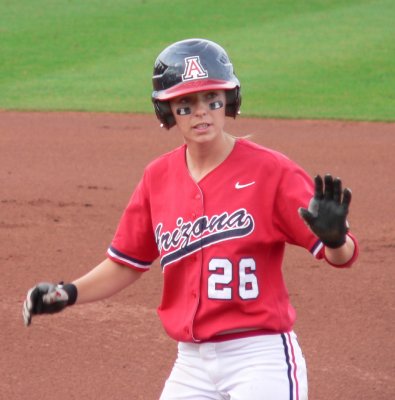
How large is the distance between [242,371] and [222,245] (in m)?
0.42

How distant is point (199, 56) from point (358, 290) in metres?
3.61

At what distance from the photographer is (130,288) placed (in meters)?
7.10

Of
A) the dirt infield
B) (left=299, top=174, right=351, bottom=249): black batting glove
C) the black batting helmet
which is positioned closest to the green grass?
the dirt infield

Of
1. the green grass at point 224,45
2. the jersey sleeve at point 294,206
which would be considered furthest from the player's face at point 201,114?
the green grass at point 224,45

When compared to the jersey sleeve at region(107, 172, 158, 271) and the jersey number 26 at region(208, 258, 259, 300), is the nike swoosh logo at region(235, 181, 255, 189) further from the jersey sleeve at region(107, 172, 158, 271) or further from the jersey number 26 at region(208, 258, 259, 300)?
the jersey sleeve at region(107, 172, 158, 271)

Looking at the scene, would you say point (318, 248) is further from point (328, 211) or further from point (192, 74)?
point (192, 74)

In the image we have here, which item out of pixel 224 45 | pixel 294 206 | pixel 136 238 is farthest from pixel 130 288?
pixel 224 45

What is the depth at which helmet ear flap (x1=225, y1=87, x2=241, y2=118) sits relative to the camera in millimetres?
3709

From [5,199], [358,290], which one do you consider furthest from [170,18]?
[358,290]

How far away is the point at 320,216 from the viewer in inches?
129

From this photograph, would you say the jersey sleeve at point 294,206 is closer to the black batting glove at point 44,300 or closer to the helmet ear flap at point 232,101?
the helmet ear flap at point 232,101

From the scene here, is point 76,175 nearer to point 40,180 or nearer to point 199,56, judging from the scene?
point 40,180

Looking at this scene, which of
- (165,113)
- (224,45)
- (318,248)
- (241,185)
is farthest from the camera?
(224,45)

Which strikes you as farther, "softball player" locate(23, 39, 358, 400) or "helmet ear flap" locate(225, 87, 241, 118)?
"helmet ear flap" locate(225, 87, 241, 118)
